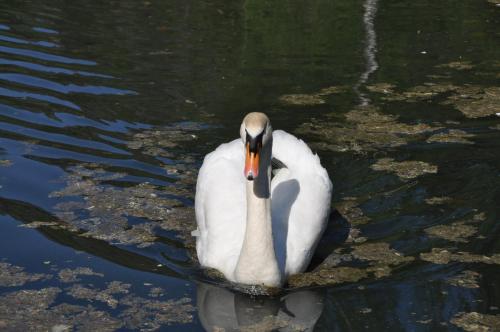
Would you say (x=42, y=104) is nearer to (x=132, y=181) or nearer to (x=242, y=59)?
(x=132, y=181)

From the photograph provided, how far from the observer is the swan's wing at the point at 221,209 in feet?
22.6

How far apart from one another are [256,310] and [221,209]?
1053 millimetres

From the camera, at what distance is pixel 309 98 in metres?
11.1

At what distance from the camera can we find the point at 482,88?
11398 millimetres

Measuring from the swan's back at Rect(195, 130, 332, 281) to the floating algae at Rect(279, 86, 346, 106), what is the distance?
2.74 m

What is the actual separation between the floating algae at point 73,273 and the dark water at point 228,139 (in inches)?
0.8

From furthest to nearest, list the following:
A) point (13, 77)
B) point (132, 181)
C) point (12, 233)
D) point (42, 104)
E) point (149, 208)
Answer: point (13, 77)
point (42, 104)
point (132, 181)
point (149, 208)
point (12, 233)

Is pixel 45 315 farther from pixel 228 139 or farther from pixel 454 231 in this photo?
pixel 228 139

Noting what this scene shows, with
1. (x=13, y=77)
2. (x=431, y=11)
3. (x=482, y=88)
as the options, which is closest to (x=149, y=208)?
(x=13, y=77)

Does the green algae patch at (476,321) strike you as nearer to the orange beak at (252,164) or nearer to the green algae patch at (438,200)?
the orange beak at (252,164)

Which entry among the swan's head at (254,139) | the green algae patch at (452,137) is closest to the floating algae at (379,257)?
the swan's head at (254,139)

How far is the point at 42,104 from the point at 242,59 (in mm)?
3182

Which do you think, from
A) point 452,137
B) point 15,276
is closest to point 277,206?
point 15,276

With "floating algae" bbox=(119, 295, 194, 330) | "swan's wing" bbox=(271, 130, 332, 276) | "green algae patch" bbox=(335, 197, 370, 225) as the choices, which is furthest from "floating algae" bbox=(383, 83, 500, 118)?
"floating algae" bbox=(119, 295, 194, 330)
